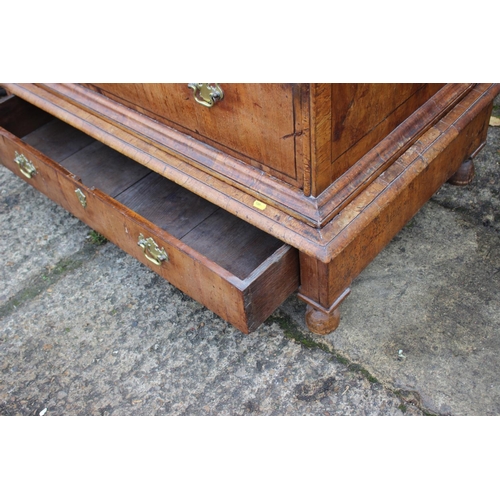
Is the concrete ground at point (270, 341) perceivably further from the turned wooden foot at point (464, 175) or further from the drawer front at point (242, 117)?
the drawer front at point (242, 117)

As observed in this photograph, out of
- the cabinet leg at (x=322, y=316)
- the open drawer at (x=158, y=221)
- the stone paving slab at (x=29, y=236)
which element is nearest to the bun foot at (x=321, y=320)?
the cabinet leg at (x=322, y=316)

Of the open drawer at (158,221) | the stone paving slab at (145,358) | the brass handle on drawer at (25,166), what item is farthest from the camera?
the brass handle on drawer at (25,166)

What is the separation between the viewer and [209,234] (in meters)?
1.52

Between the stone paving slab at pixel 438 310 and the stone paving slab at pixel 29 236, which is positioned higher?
the stone paving slab at pixel 29 236

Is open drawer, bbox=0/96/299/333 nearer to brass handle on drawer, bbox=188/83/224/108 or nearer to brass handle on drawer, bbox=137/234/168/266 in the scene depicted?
brass handle on drawer, bbox=137/234/168/266

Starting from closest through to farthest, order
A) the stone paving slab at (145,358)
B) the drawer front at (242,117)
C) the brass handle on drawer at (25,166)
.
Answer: the drawer front at (242,117)
the stone paving slab at (145,358)
the brass handle on drawer at (25,166)

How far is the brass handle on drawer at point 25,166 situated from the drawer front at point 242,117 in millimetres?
385

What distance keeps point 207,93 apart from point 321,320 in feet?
1.92

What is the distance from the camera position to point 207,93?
1.23 m

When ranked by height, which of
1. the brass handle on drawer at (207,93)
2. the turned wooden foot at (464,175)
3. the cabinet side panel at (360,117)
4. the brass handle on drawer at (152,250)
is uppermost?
the brass handle on drawer at (207,93)

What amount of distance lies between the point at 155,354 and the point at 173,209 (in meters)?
0.38

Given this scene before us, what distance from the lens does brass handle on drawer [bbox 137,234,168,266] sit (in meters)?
1.37

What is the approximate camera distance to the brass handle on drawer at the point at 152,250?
1366 millimetres

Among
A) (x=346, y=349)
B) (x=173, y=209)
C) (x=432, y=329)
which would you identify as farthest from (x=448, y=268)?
(x=173, y=209)
